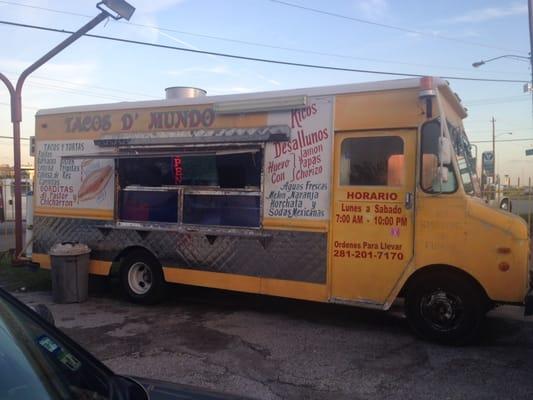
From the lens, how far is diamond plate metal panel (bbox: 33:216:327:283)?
6786mm

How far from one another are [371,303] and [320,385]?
5.75ft

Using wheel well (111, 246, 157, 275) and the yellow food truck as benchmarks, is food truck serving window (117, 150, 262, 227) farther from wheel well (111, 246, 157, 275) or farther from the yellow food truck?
wheel well (111, 246, 157, 275)

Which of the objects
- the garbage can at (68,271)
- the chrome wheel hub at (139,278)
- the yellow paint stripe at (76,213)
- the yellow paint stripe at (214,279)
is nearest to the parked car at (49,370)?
the yellow paint stripe at (214,279)

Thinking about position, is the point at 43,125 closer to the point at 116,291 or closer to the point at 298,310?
the point at 116,291

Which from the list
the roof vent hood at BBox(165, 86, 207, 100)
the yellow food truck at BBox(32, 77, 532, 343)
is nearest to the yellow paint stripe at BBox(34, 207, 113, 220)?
the yellow food truck at BBox(32, 77, 532, 343)

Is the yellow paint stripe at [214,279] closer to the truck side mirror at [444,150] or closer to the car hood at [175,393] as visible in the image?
the truck side mirror at [444,150]

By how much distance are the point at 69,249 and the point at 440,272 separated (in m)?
5.34

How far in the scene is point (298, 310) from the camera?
25.5 feet

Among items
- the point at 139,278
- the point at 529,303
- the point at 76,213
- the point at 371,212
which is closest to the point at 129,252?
the point at 139,278

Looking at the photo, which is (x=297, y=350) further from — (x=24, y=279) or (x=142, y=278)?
(x=24, y=279)

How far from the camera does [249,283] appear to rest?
282 inches

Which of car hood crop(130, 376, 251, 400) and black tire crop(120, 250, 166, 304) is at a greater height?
car hood crop(130, 376, 251, 400)

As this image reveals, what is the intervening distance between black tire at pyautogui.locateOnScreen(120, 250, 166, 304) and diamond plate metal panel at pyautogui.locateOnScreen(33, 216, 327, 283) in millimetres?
→ 187

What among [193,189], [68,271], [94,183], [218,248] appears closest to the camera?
[218,248]
